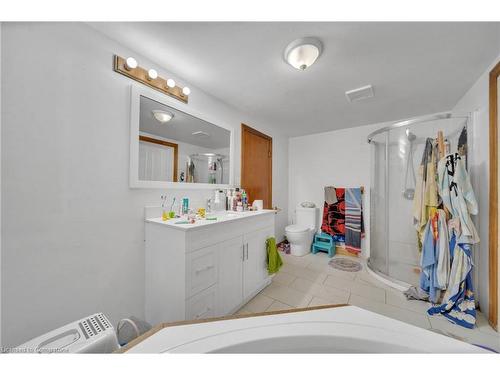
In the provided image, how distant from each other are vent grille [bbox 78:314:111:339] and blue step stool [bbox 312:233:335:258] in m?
2.69

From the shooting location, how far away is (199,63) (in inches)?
53.9

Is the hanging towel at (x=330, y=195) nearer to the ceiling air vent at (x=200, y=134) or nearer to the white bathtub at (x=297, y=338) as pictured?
the ceiling air vent at (x=200, y=134)

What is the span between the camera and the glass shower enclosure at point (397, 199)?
6.42 ft

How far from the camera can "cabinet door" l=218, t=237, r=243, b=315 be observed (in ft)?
4.43

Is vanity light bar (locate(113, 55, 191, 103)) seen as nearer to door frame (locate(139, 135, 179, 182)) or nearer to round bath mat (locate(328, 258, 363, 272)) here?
door frame (locate(139, 135, 179, 182))

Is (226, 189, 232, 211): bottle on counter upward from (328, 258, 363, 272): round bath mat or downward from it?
upward

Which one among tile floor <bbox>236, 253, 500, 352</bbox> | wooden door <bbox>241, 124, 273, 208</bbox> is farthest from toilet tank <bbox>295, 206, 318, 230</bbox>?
tile floor <bbox>236, 253, 500, 352</bbox>

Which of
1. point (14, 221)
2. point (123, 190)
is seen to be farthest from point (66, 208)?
point (123, 190)

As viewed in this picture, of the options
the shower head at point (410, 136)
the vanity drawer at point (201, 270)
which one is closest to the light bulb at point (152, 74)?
the vanity drawer at point (201, 270)

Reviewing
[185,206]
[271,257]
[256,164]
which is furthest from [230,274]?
[256,164]

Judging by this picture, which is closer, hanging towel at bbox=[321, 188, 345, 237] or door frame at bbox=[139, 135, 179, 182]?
door frame at bbox=[139, 135, 179, 182]

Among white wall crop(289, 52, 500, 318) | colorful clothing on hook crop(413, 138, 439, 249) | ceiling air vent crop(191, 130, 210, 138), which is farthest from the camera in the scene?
ceiling air vent crop(191, 130, 210, 138)

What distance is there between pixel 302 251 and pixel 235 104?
2.30m
